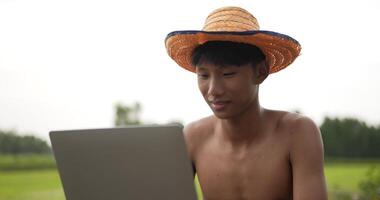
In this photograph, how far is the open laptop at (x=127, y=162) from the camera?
1359 mm

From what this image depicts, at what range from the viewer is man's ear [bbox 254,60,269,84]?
66.9 inches

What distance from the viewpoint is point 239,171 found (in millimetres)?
1756

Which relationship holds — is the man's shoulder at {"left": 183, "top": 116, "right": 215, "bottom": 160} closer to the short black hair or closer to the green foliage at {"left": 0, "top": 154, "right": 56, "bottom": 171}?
the short black hair

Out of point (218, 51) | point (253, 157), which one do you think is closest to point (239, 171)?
point (253, 157)

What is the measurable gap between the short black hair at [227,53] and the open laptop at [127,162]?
34cm

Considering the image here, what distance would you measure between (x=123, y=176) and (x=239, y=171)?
17.0 inches

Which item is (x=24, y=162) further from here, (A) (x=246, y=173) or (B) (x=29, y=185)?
(A) (x=246, y=173)

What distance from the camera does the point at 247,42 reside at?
1649 mm

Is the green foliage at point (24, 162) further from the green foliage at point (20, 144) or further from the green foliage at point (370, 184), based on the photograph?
the green foliage at point (370, 184)

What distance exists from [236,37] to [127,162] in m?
0.43

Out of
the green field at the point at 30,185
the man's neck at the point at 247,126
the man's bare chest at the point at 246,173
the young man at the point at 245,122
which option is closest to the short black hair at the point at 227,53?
the young man at the point at 245,122

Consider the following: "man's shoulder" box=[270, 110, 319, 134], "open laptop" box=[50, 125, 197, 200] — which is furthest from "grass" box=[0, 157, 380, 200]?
"open laptop" box=[50, 125, 197, 200]

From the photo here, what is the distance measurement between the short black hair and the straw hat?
0.02m

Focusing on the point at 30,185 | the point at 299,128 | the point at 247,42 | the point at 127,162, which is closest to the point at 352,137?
the point at 299,128
